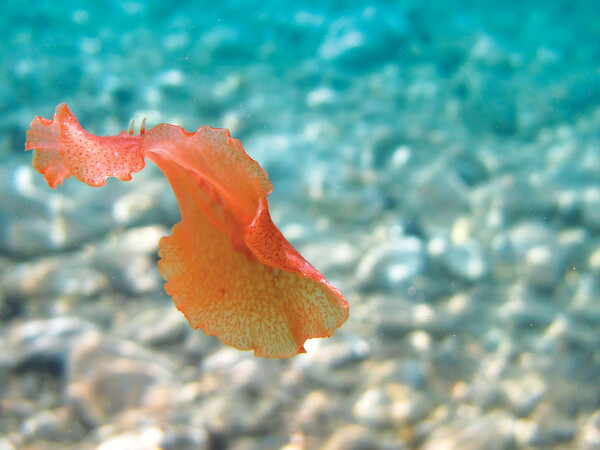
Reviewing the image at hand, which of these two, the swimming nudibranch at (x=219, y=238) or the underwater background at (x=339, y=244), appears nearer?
the swimming nudibranch at (x=219, y=238)

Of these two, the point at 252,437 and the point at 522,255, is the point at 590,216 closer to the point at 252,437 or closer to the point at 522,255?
the point at 522,255

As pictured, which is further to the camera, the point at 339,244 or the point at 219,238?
the point at 339,244

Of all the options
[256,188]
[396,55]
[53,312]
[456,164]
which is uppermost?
[396,55]

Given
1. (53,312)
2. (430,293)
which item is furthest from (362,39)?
(53,312)

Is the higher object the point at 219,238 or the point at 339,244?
the point at 339,244

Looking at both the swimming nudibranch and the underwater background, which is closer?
the swimming nudibranch
